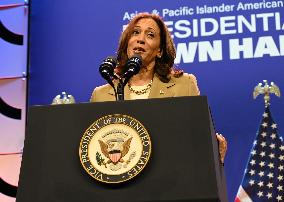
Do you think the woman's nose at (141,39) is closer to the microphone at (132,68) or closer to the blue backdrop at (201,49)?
the microphone at (132,68)

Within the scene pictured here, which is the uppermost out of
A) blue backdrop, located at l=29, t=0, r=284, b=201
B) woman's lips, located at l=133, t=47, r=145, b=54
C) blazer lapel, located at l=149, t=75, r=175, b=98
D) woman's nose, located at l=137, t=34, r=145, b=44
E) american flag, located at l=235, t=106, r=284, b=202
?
blue backdrop, located at l=29, t=0, r=284, b=201

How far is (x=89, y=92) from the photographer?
4.96 m

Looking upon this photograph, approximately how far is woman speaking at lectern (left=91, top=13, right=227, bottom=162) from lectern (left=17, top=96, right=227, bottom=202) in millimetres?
559

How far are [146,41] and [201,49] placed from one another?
2462 mm

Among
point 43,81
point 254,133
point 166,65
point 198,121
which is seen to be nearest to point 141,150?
point 198,121

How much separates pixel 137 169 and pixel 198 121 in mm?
230

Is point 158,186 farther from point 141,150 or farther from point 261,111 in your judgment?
point 261,111

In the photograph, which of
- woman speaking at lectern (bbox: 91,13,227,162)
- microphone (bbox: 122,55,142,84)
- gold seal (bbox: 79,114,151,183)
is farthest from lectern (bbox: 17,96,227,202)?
woman speaking at lectern (bbox: 91,13,227,162)

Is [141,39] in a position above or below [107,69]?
above

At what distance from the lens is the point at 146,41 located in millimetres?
2430

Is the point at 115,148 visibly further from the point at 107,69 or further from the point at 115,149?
the point at 107,69

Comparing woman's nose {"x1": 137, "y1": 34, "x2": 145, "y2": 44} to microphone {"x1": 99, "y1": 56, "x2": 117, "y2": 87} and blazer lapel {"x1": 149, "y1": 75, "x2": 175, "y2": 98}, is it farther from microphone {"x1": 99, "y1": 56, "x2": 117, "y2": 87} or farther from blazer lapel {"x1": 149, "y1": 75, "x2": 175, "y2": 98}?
microphone {"x1": 99, "y1": 56, "x2": 117, "y2": 87}

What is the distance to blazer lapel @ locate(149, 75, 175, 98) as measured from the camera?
235 centimetres

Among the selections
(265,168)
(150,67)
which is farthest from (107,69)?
(265,168)
